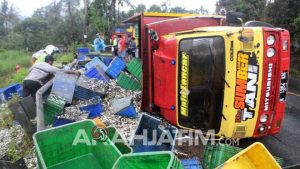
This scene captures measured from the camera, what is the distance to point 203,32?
4.77 meters

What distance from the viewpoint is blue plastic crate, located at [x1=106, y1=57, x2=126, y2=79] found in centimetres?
816

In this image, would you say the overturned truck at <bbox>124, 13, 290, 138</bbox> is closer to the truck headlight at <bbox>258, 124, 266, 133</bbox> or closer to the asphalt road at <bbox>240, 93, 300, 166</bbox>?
the truck headlight at <bbox>258, 124, 266, 133</bbox>

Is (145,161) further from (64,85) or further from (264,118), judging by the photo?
(64,85)

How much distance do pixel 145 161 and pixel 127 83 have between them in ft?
15.3

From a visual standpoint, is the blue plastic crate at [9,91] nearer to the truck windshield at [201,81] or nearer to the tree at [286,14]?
the truck windshield at [201,81]

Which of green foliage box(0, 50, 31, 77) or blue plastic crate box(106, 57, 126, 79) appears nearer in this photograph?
blue plastic crate box(106, 57, 126, 79)

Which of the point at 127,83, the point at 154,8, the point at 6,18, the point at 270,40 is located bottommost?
the point at 127,83

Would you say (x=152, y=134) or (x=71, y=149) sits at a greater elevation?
(x=71, y=149)

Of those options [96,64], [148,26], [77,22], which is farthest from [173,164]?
[77,22]

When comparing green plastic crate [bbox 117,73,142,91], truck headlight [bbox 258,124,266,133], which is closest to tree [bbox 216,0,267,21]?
green plastic crate [bbox 117,73,142,91]

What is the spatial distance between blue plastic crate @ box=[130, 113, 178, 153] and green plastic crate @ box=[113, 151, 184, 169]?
1.35 m

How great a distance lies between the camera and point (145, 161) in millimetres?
2992

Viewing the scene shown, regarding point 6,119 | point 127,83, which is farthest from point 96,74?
point 6,119

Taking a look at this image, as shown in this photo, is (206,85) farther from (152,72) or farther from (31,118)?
(31,118)
